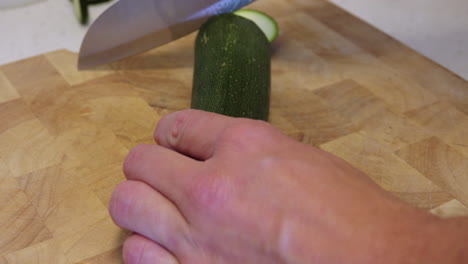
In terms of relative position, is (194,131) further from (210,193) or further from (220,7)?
(220,7)

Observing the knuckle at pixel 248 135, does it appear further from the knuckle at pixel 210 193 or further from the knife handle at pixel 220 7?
the knife handle at pixel 220 7

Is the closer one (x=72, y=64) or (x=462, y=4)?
(x=72, y=64)

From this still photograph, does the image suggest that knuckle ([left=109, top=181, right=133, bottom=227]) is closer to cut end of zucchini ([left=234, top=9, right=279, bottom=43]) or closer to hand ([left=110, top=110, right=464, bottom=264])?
hand ([left=110, top=110, right=464, bottom=264])

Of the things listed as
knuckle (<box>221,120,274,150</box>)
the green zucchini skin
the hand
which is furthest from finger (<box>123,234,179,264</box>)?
the green zucchini skin

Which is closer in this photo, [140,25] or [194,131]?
[194,131]

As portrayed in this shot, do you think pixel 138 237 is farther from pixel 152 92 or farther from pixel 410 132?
pixel 410 132

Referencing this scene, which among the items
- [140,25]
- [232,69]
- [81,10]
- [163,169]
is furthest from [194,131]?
[81,10]

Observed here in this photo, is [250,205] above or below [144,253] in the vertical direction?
above

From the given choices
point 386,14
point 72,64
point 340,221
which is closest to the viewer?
point 340,221

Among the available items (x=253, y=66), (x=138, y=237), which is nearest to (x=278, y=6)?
(x=253, y=66)
